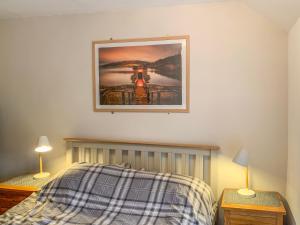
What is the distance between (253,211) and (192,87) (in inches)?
45.1

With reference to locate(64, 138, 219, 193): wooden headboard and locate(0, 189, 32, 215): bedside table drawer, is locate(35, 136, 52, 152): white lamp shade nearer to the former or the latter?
locate(64, 138, 219, 193): wooden headboard

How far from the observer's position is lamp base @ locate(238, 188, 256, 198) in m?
2.27

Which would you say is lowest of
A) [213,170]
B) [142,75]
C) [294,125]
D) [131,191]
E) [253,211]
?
[253,211]

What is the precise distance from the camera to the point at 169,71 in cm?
259

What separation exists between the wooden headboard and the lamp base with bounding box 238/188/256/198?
246 mm

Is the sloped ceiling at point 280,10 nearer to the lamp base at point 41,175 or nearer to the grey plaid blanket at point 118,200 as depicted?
the grey plaid blanket at point 118,200

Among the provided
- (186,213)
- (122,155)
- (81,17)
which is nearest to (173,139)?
(122,155)

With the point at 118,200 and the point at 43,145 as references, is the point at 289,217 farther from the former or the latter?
the point at 43,145

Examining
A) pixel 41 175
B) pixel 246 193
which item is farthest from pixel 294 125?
pixel 41 175

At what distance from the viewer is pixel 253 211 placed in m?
2.09

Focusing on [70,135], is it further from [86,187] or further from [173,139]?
[173,139]

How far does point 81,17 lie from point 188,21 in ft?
3.59

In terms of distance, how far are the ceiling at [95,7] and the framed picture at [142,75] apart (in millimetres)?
319

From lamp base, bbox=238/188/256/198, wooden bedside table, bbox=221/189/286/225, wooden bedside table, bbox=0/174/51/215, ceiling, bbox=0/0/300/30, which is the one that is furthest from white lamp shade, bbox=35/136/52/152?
lamp base, bbox=238/188/256/198
